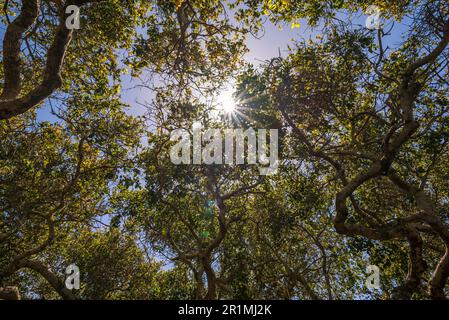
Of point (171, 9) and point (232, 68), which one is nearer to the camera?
point (171, 9)

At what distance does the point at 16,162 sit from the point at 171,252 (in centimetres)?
799

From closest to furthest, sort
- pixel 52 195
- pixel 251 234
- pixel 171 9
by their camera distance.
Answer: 1. pixel 171 9
2. pixel 52 195
3. pixel 251 234

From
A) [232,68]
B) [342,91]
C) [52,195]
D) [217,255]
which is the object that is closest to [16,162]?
[52,195]

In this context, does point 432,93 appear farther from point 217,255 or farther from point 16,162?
point 16,162

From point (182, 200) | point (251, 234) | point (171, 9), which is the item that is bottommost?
point (251, 234)

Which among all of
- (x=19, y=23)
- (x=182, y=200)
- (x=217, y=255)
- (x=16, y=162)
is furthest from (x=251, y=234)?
(x=19, y=23)

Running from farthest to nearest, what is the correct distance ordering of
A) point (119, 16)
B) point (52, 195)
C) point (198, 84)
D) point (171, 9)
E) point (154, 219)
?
point (154, 219) < point (52, 195) < point (198, 84) < point (119, 16) < point (171, 9)

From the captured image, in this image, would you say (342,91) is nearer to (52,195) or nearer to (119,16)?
(119,16)

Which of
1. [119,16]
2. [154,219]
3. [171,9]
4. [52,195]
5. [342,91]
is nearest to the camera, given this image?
[171,9]

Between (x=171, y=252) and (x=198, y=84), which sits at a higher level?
(x=198, y=84)

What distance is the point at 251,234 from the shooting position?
1342cm

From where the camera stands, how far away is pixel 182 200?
36.8ft

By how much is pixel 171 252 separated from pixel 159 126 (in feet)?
24.2

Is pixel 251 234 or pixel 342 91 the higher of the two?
pixel 342 91
